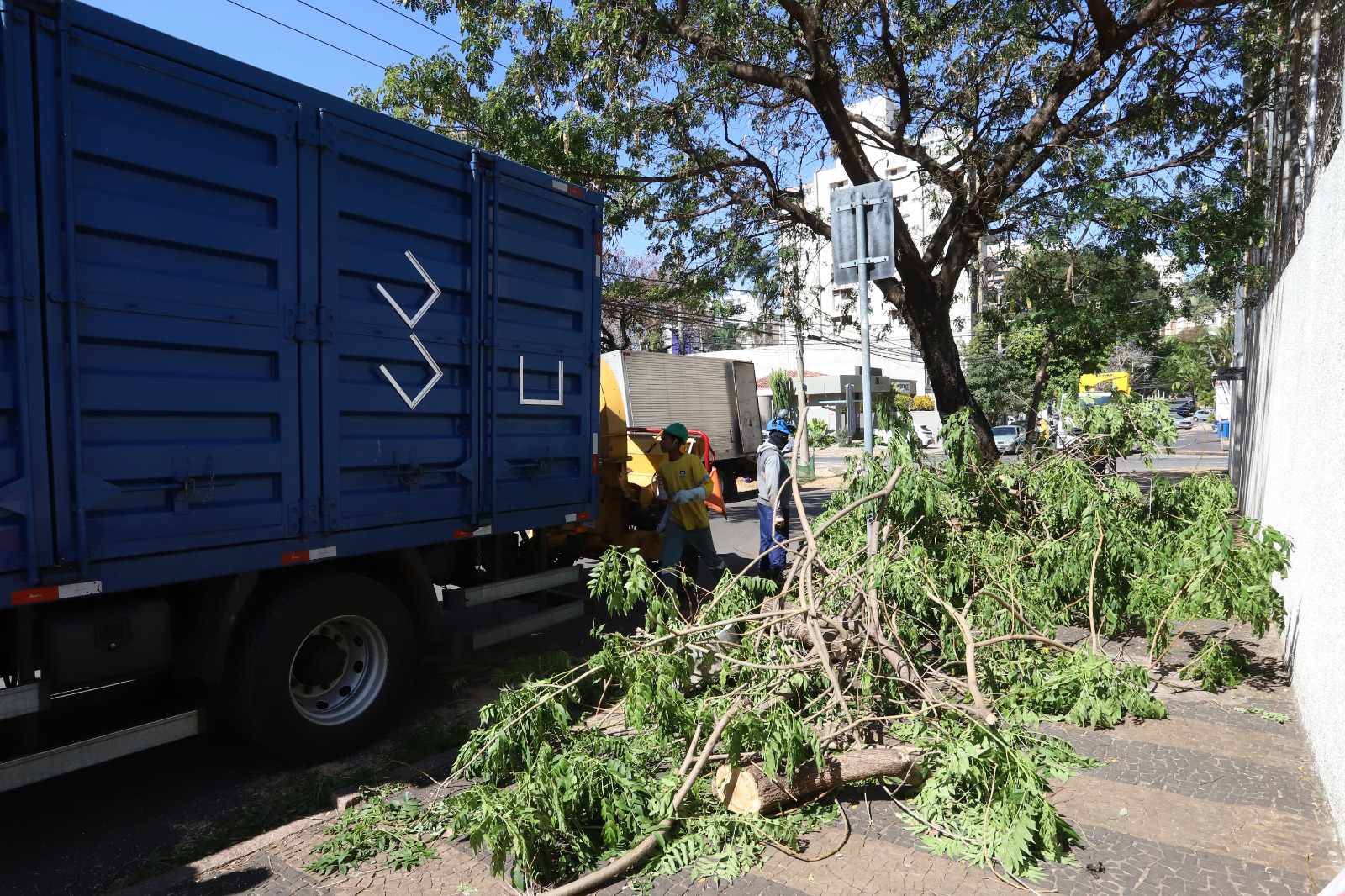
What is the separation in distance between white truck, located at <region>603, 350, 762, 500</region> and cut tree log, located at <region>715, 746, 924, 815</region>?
36.4 ft

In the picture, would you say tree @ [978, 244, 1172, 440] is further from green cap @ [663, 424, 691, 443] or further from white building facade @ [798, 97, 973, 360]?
green cap @ [663, 424, 691, 443]

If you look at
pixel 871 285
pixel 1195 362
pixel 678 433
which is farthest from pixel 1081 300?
pixel 1195 362

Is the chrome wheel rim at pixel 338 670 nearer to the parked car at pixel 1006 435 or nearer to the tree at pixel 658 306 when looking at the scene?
the tree at pixel 658 306

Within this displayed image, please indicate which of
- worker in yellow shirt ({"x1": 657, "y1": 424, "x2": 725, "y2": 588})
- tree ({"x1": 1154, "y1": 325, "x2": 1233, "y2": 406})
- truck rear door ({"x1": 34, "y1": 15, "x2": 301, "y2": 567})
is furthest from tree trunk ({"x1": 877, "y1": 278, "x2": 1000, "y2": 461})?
tree ({"x1": 1154, "y1": 325, "x2": 1233, "y2": 406})

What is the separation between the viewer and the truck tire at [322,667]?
4113mm

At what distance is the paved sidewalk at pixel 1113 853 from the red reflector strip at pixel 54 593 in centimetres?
126

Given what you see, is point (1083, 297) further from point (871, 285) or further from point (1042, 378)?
point (1042, 378)

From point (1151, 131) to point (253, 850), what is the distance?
42.5 feet

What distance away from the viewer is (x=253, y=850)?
358 centimetres

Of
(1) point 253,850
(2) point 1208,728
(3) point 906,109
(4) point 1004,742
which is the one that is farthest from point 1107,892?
(3) point 906,109

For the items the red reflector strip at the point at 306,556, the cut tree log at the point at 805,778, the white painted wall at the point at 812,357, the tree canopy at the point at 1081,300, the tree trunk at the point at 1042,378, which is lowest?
the cut tree log at the point at 805,778

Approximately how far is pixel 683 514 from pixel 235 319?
3.93 m

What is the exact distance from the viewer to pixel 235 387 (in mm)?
4027

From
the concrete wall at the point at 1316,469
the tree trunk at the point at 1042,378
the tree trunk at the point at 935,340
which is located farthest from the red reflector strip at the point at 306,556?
the tree trunk at the point at 1042,378
